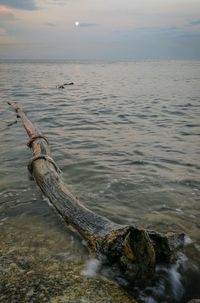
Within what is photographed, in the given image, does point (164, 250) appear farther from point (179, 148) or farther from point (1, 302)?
point (179, 148)

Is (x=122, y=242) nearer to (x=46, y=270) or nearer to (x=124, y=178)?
(x=46, y=270)

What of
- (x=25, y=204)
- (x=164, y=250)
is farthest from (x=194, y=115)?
(x=164, y=250)

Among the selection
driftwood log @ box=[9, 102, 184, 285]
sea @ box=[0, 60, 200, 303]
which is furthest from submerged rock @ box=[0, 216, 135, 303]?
driftwood log @ box=[9, 102, 184, 285]

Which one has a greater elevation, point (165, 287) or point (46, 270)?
point (46, 270)

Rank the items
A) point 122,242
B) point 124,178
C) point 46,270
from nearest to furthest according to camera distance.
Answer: point 122,242, point 46,270, point 124,178

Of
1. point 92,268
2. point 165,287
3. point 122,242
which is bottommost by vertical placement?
point 165,287

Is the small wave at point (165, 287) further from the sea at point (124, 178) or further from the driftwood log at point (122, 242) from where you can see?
Result: the driftwood log at point (122, 242)

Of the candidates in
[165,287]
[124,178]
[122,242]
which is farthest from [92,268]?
[124,178]

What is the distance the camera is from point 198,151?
10727 mm

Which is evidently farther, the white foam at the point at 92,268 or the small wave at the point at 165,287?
the white foam at the point at 92,268

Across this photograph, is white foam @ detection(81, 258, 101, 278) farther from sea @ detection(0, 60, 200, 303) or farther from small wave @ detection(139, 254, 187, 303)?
small wave @ detection(139, 254, 187, 303)

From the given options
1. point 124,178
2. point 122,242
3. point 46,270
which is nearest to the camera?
point 122,242

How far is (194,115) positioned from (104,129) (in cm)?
574

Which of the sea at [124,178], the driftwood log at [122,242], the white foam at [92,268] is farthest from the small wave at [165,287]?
the white foam at [92,268]
